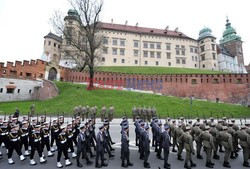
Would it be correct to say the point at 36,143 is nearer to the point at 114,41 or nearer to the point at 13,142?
the point at 13,142

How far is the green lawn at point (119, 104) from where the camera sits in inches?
885

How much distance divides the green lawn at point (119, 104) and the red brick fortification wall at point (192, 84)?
7.78 metres

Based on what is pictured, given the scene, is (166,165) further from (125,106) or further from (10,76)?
(10,76)

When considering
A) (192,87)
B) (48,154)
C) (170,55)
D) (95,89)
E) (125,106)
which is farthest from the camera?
(170,55)

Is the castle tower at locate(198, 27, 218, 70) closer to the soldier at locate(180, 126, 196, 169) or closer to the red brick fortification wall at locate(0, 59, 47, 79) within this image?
the red brick fortification wall at locate(0, 59, 47, 79)

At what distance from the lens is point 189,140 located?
22.9ft

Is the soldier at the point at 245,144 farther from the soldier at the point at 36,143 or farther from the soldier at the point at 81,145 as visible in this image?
the soldier at the point at 36,143

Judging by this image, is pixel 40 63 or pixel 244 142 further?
pixel 40 63

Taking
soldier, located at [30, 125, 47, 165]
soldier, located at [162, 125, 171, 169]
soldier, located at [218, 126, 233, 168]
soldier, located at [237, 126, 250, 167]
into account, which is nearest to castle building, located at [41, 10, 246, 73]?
soldier, located at [30, 125, 47, 165]

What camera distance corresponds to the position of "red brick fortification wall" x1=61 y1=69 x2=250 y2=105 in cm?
3412

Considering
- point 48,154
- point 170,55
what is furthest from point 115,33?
point 48,154

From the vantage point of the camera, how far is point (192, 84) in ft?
119

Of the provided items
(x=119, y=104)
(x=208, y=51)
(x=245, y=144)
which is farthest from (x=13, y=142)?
(x=208, y=51)

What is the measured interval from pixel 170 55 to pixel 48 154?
6602 centimetres
